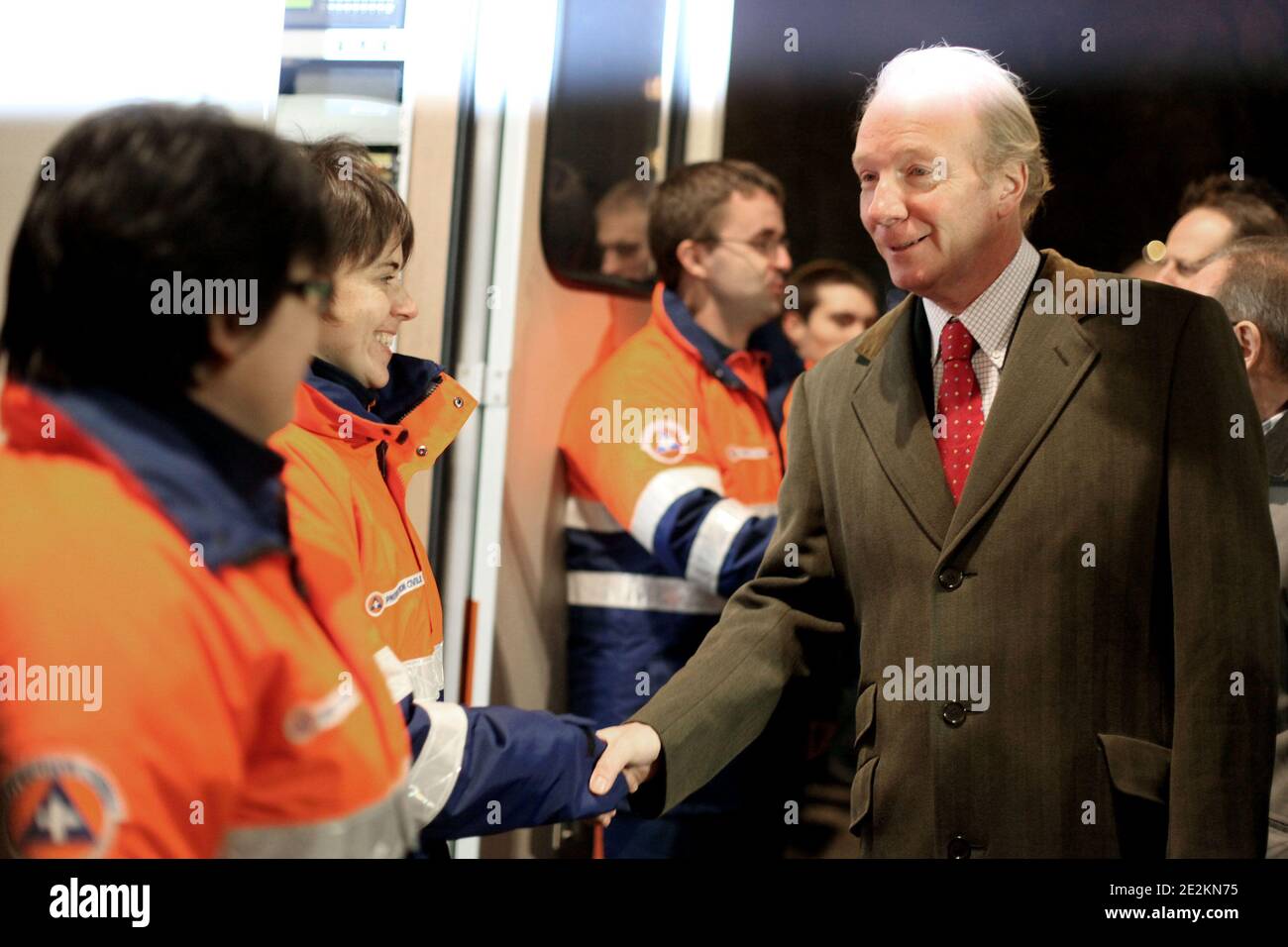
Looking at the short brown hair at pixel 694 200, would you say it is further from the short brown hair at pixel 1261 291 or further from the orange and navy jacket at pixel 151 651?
the orange and navy jacket at pixel 151 651

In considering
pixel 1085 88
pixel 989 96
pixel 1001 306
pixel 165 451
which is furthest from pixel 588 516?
pixel 165 451

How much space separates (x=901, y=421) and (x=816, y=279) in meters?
1.04

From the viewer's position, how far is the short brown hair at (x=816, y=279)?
2818 millimetres

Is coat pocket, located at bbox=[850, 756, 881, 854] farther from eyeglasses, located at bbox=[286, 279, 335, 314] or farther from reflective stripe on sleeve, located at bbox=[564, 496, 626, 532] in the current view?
eyeglasses, located at bbox=[286, 279, 335, 314]

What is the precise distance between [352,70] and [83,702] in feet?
4.01

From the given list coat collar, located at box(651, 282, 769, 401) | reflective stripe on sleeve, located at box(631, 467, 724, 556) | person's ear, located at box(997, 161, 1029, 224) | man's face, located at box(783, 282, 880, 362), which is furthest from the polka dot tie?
man's face, located at box(783, 282, 880, 362)

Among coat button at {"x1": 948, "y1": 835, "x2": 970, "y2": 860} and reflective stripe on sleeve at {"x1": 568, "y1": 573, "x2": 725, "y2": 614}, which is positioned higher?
reflective stripe on sleeve at {"x1": 568, "y1": 573, "x2": 725, "y2": 614}

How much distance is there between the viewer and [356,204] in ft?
5.81

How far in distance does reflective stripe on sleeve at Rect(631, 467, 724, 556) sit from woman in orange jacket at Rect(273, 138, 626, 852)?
60 centimetres

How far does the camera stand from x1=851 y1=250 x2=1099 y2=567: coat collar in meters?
1.79

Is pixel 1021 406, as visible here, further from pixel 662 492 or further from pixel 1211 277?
pixel 662 492
